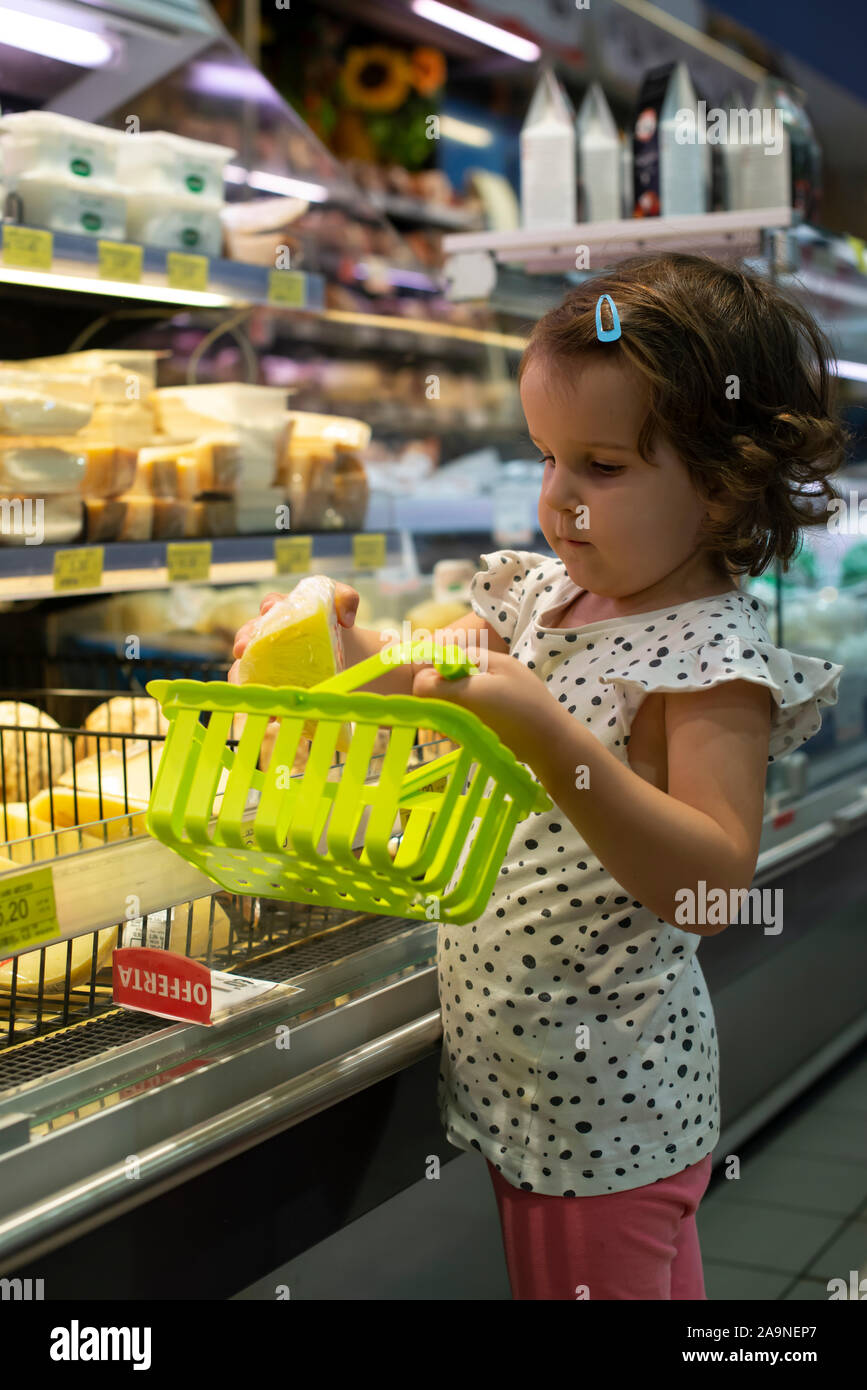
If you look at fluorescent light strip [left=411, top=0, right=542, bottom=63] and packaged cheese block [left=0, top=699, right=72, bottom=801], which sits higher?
fluorescent light strip [left=411, top=0, right=542, bottom=63]

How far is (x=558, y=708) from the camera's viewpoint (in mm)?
1005

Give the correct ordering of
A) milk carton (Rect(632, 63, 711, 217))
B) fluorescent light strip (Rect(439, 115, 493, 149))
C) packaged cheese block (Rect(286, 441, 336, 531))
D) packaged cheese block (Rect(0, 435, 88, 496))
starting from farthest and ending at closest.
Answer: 1. fluorescent light strip (Rect(439, 115, 493, 149))
2. milk carton (Rect(632, 63, 711, 217))
3. packaged cheese block (Rect(286, 441, 336, 531))
4. packaged cheese block (Rect(0, 435, 88, 496))

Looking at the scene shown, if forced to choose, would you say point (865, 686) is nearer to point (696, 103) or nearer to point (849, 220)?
point (696, 103)

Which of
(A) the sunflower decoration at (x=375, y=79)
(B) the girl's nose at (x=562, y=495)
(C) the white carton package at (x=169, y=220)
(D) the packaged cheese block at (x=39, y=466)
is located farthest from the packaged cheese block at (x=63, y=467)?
(A) the sunflower decoration at (x=375, y=79)

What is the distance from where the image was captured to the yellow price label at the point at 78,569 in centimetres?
188

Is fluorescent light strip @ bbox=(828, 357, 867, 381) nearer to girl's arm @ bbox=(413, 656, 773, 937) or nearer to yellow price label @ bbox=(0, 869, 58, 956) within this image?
girl's arm @ bbox=(413, 656, 773, 937)

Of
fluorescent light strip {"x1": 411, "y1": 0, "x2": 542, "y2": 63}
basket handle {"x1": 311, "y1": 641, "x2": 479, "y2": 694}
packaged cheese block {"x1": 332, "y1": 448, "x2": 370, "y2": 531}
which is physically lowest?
basket handle {"x1": 311, "y1": 641, "x2": 479, "y2": 694}

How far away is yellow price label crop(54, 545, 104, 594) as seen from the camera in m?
1.88

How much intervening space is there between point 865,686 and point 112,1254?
8.85ft

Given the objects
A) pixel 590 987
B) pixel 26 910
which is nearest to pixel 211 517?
pixel 26 910

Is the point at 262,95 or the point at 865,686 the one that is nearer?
the point at 262,95

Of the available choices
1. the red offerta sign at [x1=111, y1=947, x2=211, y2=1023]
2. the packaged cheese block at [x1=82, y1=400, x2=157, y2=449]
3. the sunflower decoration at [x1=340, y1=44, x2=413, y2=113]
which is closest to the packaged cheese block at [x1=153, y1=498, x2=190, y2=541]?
the packaged cheese block at [x1=82, y1=400, x2=157, y2=449]

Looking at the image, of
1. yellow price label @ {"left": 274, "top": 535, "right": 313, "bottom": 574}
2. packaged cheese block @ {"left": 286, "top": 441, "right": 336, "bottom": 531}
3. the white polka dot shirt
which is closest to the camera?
the white polka dot shirt

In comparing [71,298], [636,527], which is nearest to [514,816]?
[636,527]
